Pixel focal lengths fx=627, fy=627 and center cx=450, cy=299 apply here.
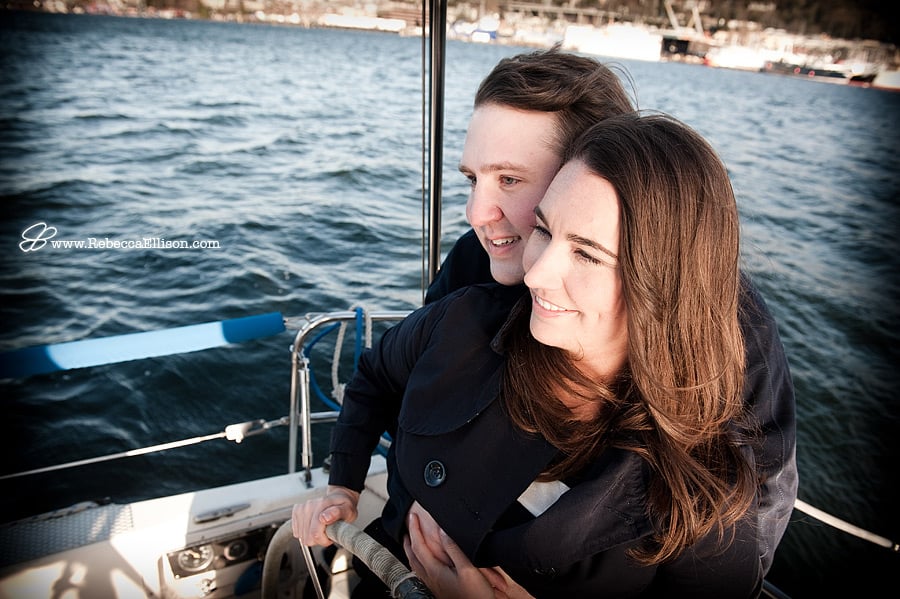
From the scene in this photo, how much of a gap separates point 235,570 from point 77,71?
99.9ft

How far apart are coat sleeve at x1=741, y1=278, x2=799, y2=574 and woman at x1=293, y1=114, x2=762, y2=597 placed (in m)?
0.07

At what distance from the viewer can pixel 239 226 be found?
34.1ft

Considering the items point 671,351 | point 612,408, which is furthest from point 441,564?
point 671,351

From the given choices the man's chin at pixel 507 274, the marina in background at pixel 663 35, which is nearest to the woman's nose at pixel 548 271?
the man's chin at pixel 507 274

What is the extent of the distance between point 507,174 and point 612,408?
0.59 m

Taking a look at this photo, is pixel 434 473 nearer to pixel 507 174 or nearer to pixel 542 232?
pixel 542 232

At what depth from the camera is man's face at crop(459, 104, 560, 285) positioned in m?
1.46

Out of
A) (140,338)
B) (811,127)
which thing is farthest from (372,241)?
(811,127)

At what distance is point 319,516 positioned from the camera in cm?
139

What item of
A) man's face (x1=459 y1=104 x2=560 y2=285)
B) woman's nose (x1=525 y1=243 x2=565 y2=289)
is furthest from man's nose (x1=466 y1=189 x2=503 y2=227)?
woman's nose (x1=525 y1=243 x2=565 y2=289)

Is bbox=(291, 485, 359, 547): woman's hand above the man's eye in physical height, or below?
below

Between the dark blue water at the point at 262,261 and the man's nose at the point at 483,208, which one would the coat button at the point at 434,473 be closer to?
the man's nose at the point at 483,208

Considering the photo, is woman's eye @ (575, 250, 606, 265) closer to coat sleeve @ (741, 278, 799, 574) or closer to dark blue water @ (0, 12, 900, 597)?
coat sleeve @ (741, 278, 799, 574)

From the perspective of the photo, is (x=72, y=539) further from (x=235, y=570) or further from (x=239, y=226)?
(x=239, y=226)
